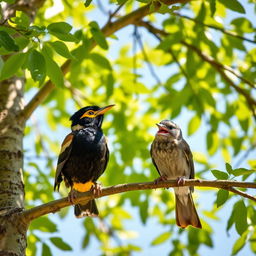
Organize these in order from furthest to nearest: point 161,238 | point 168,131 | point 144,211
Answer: point 161,238 → point 144,211 → point 168,131

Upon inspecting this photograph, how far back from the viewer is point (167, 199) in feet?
20.2

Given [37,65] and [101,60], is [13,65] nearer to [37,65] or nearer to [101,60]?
[37,65]

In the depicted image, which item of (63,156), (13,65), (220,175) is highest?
(63,156)

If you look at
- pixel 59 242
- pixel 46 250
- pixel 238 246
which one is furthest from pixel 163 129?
pixel 46 250

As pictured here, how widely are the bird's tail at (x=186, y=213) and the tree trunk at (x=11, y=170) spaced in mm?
1738

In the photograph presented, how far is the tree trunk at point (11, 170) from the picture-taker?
12.0ft

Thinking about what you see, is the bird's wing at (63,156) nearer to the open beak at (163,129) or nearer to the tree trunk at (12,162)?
the tree trunk at (12,162)

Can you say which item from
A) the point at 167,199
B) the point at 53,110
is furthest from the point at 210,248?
the point at 53,110

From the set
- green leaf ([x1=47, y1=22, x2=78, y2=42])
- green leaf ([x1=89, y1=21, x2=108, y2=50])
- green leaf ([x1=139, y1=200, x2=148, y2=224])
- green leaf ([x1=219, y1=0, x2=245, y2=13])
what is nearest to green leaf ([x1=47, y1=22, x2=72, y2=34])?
green leaf ([x1=47, y1=22, x2=78, y2=42])

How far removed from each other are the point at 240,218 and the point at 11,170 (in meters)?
2.09

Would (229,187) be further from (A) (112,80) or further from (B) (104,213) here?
(B) (104,213)

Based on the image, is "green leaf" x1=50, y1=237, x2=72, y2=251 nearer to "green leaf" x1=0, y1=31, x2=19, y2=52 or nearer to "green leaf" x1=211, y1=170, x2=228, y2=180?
"green leaf" x1=211, y1=170, x2=228, y2=180

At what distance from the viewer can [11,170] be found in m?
4.16

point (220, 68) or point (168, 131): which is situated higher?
point (220, 68)
